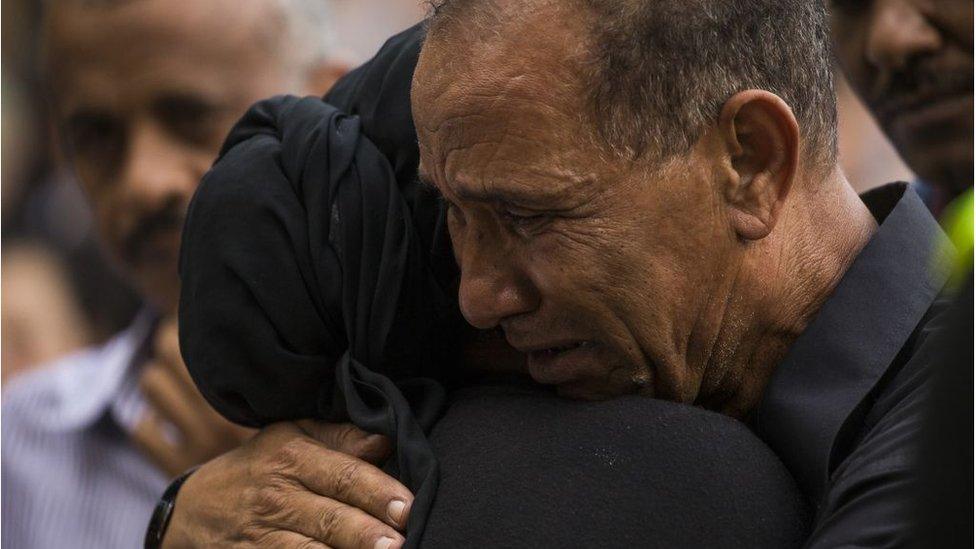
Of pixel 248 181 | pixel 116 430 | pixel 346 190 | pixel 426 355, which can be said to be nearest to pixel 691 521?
pixel 426 355

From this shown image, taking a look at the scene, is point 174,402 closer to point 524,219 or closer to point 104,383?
point 104,383

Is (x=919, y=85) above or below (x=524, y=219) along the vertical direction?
below

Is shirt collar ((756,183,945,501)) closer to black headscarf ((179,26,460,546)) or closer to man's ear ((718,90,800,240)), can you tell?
man's ear ((718,90,800,240))

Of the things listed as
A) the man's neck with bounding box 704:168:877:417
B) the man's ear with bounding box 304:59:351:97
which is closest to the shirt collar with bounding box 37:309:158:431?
the man's ear with bounding box 304:59:351:97

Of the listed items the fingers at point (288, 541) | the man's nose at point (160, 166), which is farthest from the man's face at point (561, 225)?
the man's nose at point (160, 166)

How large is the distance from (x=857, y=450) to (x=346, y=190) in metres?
0.83

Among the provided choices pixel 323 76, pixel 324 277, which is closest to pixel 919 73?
pixel 323 76

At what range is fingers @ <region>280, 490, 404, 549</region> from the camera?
5.93 feet

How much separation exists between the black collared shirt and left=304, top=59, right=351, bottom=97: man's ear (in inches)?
88.9

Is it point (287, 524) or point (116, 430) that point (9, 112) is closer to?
point (116, 430)

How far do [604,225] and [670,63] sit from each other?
0.24m

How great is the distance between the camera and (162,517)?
2.35 metres

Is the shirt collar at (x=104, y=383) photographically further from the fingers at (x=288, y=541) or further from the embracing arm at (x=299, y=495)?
the fingers at (x=288, y=541)

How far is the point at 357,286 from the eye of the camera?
1981mm
